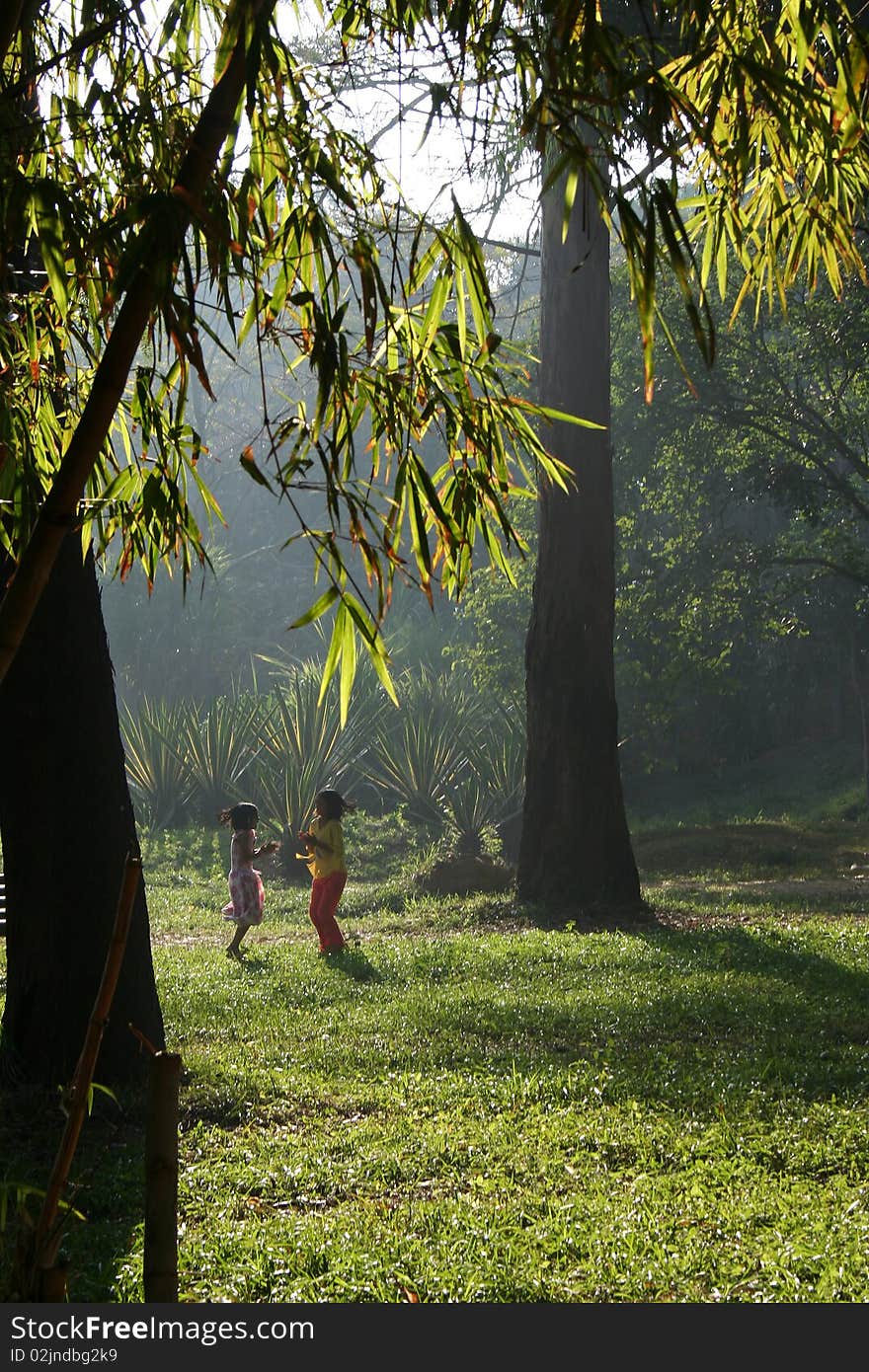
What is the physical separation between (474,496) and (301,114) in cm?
95

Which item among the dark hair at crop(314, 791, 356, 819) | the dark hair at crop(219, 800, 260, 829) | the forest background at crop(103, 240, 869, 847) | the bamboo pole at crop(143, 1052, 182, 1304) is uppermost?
the forest background at crop(103, 240, 869, 847)

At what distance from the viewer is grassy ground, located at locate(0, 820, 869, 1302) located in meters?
4.12

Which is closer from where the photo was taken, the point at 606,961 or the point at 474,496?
the point at 474,496

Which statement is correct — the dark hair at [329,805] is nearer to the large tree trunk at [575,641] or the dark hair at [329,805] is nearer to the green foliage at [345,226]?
the large tree trunk at [575,641]

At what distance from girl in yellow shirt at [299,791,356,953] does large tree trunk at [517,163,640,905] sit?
2598mm

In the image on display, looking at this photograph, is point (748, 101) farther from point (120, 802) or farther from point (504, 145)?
point (504, 145)

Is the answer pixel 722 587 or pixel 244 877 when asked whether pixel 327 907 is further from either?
pixel 722 587

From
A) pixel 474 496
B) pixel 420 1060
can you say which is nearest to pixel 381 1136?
pixel 420 1060

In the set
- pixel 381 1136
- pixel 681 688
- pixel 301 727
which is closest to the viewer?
pixel 381 1136

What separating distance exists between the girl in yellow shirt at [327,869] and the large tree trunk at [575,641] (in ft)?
8.52

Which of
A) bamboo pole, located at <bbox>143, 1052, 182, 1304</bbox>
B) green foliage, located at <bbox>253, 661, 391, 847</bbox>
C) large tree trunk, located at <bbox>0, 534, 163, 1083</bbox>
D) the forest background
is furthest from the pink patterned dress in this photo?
bamboo pole, located at <bbox>143, 1052, 182, 1304</bbox>

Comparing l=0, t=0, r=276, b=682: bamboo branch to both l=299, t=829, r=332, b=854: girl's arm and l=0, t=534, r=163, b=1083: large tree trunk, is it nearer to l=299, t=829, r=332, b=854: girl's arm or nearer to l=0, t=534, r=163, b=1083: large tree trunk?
l=0, t=534, r=163, b=1083: large tree trunk

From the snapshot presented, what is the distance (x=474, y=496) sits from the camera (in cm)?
331

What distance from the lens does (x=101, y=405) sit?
7.72 feet
